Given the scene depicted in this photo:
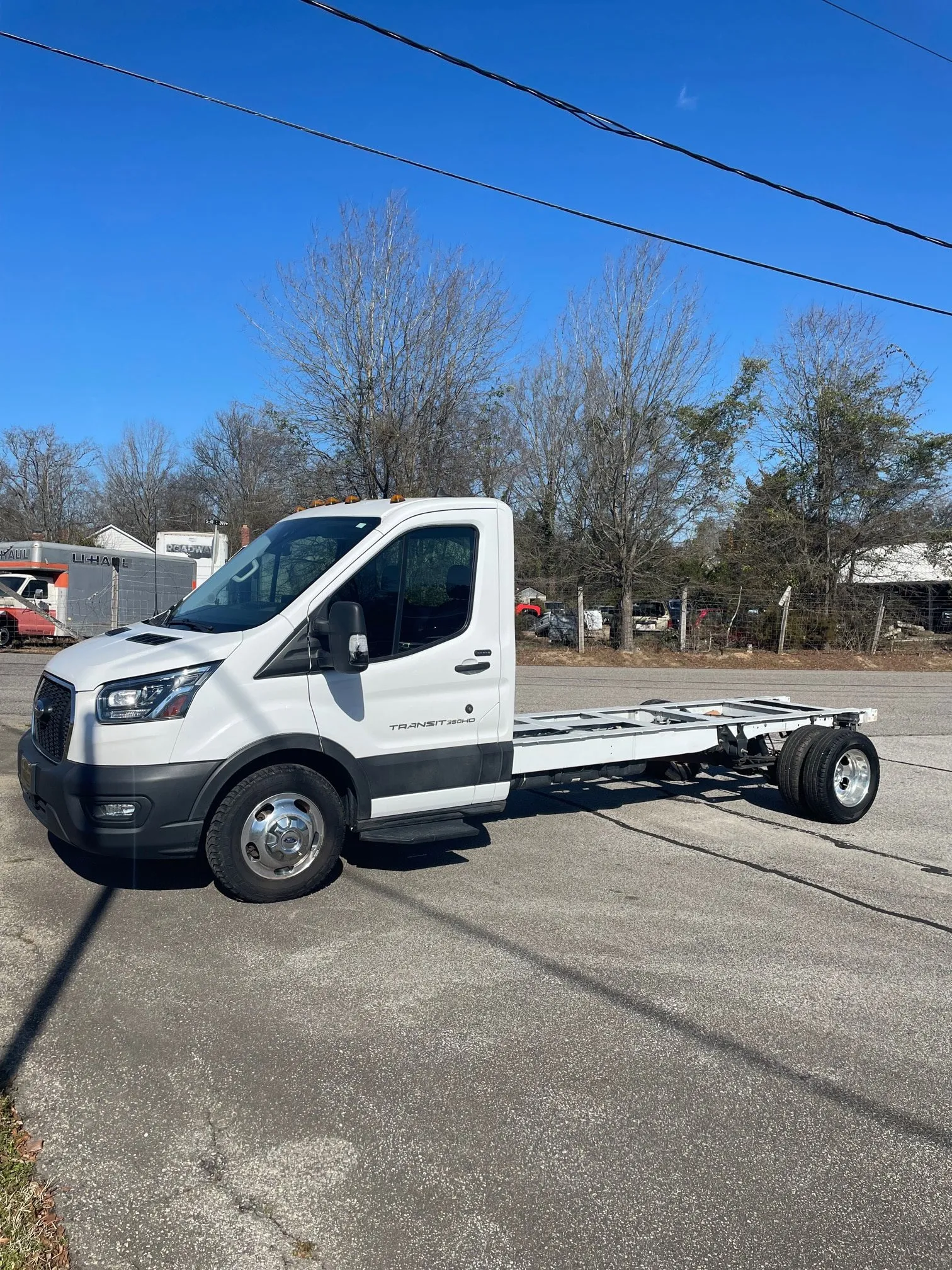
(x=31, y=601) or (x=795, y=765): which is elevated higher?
(x=31, y=601)

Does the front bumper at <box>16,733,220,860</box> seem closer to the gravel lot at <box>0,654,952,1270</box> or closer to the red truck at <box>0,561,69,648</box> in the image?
the gravel lot at <box>0,654,952,1270</box>

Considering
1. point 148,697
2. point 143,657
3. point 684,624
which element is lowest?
point 148,697

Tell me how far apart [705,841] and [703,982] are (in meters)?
2.76

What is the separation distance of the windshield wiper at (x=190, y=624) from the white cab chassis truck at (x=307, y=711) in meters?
0.02

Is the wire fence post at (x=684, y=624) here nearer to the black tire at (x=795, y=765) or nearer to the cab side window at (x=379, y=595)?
the black tire at (x=795, y=765)

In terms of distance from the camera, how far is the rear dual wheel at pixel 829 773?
7988 millimetres

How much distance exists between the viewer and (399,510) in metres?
6.25

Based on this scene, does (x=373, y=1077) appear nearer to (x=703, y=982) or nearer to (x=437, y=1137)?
(x=437, y=1137)

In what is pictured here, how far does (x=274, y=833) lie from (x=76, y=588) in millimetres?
24599

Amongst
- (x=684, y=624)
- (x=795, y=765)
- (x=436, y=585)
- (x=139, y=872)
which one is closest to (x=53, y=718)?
(x=139, y=872)

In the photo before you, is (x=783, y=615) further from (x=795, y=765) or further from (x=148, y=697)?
(x=148, y=697)

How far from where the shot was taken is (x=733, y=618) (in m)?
28.5

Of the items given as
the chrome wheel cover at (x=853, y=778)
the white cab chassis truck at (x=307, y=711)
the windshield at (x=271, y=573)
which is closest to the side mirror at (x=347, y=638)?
the white cab chassis truck at (x=307, y=711)

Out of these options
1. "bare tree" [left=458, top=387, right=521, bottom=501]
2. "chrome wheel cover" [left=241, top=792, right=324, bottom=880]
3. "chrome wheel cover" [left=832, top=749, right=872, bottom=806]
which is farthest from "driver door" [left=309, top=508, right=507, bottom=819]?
"bare tree" [left=458, top=387, right=521, bottom=501]
